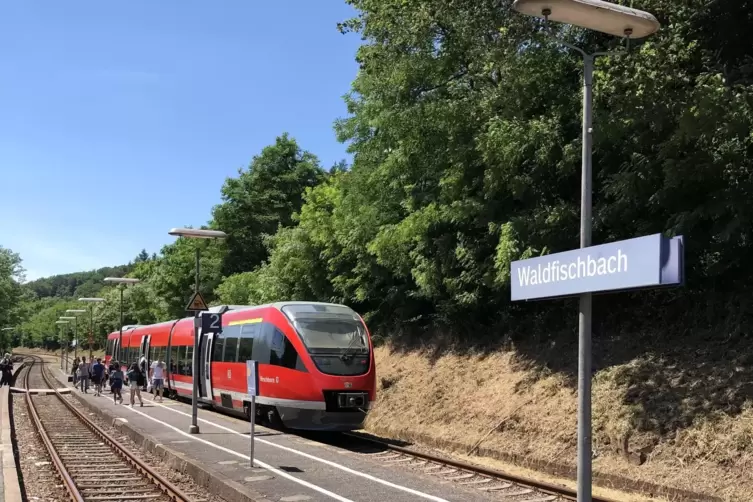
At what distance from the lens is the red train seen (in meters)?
16.2

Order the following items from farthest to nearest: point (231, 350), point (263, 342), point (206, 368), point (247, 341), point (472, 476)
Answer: point (206, 368), point (231, 350), point (247, 341), point (263, 342), point (472, 476)

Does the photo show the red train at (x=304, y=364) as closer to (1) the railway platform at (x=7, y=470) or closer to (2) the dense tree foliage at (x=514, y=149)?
(2) the dense tree foliage at (x=514, y=149)

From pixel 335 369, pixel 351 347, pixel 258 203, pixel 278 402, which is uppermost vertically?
pixel 258 203

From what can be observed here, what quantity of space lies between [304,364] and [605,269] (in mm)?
12080

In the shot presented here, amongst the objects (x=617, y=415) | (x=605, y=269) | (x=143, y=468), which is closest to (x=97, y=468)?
(x=143, y=468)

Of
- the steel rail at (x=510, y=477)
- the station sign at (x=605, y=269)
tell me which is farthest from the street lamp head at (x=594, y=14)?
the steel rail at (x=510, y=477)

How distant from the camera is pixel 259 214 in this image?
174 ft

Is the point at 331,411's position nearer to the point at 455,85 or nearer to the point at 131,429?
the point at 131,429

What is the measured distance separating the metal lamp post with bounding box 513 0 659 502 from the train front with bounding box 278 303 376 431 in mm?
10931

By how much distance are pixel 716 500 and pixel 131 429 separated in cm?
1336

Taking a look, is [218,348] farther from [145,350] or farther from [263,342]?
[145,350]

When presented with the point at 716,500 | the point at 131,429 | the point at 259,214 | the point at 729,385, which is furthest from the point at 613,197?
the point at 259,214

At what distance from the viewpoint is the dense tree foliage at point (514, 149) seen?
12516 millimetres

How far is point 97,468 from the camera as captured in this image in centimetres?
1399
